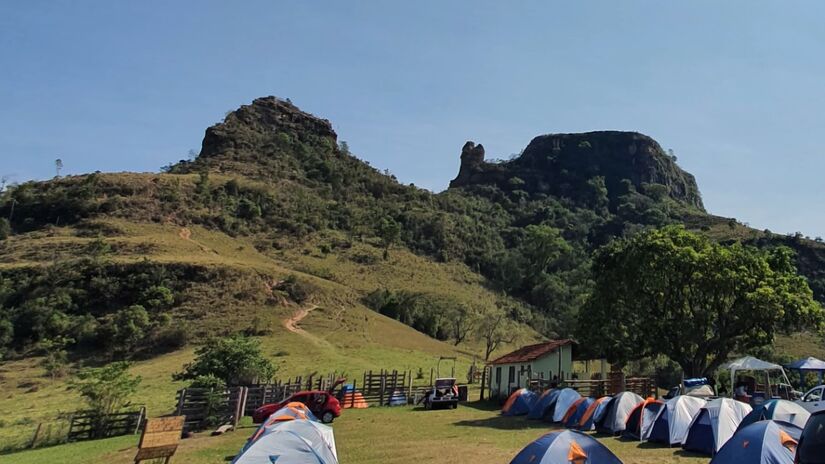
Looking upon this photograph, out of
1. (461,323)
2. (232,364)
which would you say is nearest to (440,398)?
Result: (232,364)

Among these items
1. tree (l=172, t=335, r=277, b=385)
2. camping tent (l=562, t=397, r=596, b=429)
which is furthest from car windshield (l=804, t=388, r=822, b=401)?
tree (l=172, t=335, r=277, b=385)

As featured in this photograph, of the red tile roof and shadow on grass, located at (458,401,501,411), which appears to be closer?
shadow on grass, located at (458,401,501,411)

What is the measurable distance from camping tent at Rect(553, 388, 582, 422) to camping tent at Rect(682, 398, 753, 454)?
689 centimetres

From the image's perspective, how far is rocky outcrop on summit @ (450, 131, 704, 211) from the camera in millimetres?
166500

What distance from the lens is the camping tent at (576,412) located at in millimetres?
20766

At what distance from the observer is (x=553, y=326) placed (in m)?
85.2

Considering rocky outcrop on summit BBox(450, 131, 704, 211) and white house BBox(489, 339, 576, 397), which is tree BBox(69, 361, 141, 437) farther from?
rocky outcrop on summit BBox(450, 131, 704, 211)

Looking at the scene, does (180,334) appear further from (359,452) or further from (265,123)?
(265,123)

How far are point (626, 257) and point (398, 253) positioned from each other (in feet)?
224

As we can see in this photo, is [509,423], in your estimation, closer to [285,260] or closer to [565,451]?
[565,451]

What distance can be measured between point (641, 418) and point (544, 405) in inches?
253

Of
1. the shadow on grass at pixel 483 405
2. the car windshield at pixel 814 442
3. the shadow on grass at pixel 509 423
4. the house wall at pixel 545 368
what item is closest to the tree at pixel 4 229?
the shadow on grass at pixel 483 405

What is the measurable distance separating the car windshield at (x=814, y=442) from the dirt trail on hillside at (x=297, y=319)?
47.8 m

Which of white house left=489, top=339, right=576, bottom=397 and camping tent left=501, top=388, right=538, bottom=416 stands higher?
white house left=489, top=339, right=576, bottom=397
